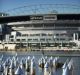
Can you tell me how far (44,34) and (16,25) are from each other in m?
8.73

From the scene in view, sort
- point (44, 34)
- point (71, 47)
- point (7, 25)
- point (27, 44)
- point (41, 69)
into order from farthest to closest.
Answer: point (7, 25) → point (44, 34) → point (27, 44) → point (71, 47) → point (41, 69)

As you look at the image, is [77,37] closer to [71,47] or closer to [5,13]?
[71,47]

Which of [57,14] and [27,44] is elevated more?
[57,14]

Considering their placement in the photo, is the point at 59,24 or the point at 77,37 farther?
the point at 59,24

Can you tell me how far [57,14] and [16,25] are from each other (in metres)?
10.8

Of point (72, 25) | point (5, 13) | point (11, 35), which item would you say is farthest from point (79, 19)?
point (5, 13)

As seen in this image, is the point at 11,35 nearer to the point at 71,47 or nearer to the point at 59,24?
the point at 59,24

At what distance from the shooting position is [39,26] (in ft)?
342

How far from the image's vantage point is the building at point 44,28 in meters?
97.4

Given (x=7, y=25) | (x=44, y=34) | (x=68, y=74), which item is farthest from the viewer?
(x=7, y=25)

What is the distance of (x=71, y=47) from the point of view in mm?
85625

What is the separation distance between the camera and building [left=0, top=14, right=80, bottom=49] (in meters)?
97.4

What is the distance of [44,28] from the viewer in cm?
10288

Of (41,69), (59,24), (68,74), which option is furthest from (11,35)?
(68,74)
